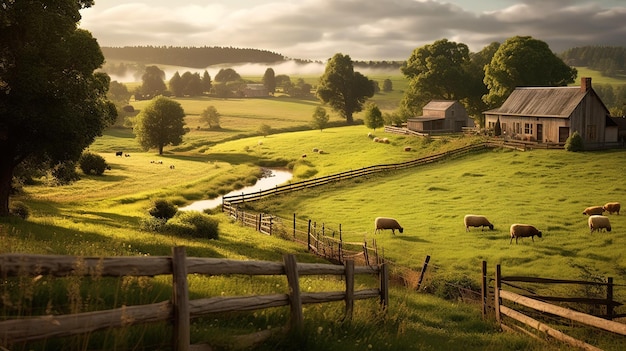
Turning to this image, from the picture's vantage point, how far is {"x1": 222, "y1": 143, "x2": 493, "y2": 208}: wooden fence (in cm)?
5003

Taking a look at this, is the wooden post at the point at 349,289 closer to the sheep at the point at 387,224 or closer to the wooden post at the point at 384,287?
the wooden post at the point at 384,287

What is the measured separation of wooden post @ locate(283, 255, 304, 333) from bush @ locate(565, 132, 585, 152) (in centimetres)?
5452

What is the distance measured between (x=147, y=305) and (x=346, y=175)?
168 ft

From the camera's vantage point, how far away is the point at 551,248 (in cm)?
2942

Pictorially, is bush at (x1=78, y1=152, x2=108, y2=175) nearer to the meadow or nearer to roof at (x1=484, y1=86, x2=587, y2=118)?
the meadow

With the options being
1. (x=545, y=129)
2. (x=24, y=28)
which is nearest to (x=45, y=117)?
(x=24, y=28)

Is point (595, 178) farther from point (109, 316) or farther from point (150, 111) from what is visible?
point (150, 111)

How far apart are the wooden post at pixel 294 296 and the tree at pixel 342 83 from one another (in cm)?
11265

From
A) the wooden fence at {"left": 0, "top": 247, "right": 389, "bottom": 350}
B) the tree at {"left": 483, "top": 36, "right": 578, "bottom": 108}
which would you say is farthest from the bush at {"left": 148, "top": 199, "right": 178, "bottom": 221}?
the tree at {"left": 483, "top": 36, "right": 578, "bottom": 108}

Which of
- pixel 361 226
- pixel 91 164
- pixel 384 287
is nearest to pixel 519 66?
pixel 361 226

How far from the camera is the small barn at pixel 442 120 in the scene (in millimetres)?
81500

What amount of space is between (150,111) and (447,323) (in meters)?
81.5

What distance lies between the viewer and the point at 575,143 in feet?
181

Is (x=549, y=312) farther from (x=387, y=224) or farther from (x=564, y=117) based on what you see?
(x=564, y=117)
